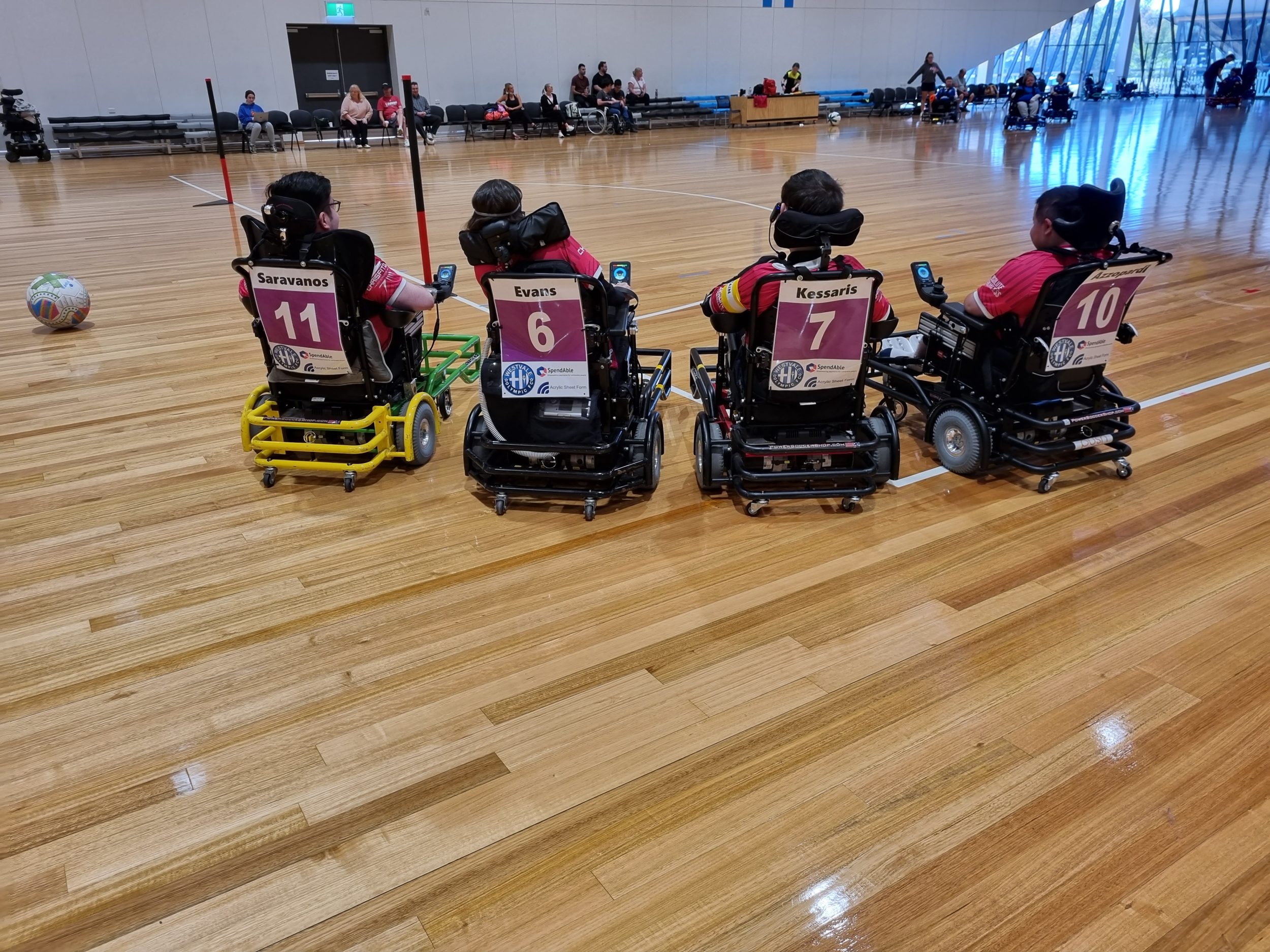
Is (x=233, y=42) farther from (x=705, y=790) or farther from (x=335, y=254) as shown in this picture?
(x=705, y=790)

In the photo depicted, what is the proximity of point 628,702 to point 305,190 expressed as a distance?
2.29 meters

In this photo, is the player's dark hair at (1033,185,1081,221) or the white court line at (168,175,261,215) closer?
the player's dark hair at (1033,185,1081,221)

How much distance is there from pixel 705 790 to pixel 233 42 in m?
20.8

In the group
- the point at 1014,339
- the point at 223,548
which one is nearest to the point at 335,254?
the point at 223,548

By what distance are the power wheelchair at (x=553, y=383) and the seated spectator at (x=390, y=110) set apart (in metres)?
17.3

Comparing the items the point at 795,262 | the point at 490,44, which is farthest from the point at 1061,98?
the point at 795,262

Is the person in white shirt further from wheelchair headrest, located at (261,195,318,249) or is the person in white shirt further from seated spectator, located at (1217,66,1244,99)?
wheelchair headrest, located at (261,195,318,249)

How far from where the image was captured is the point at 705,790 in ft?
7.11

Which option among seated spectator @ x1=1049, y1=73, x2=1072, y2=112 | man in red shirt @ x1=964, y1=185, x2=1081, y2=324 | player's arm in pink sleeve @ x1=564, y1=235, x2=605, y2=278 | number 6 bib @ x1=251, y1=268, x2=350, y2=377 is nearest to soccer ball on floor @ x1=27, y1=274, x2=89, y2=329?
number 6 bib @ x1=251, y1=268, x2=350, y2=377

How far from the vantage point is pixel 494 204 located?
3.21 meters

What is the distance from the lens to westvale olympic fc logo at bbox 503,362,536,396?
3.33m

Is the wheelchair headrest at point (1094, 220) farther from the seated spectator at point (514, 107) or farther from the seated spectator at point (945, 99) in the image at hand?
the seated spectator at point (945, 99)

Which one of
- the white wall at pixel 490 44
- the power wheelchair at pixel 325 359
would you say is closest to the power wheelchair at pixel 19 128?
the white wall at pixel 490 44

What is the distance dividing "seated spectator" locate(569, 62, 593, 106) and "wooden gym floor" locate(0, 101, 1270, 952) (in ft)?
59.7
